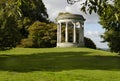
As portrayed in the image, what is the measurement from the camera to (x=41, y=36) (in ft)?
220

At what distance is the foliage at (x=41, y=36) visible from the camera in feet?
218

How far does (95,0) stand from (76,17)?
57535 mm

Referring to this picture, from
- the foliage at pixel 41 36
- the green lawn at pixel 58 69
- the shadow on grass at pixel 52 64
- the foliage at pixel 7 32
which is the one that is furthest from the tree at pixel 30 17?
the green lawn at pixel 58 69

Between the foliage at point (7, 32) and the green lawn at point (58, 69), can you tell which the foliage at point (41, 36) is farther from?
the green lawn at point (58, 69)

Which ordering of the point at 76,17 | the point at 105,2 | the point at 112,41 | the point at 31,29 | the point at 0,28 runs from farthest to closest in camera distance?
the point at 31,29 < the point at 76,17 < the point at 112,41 < the point at 0,28 < the point at 105,2

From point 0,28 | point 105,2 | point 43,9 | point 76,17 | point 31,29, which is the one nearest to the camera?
point 105,2

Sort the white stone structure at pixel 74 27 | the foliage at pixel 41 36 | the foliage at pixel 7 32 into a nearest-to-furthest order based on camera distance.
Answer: the foliage at pixel 7 32
the white stone structure at pixel 74 27
the foliage at pixel 41 36

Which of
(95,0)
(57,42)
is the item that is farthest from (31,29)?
(95,0)

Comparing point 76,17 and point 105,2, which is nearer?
point 105,2

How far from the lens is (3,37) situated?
3856 cm

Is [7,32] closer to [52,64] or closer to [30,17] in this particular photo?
[52,64]

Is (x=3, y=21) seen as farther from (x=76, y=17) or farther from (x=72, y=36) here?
(x=72, y=36)

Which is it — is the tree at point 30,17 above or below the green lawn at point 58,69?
above

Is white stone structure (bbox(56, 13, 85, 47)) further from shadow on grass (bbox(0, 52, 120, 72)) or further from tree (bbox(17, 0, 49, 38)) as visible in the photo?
shadow on grass (bbox(0, 52, 120, 72))
